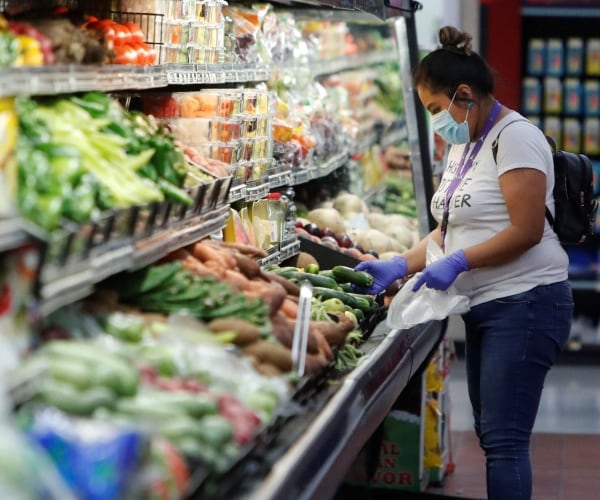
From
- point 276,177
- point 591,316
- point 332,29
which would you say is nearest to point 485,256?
point 276,177

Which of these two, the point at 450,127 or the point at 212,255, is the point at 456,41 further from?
the point at 212,255

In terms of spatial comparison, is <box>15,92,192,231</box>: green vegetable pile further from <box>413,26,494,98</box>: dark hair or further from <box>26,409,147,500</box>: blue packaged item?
<box>413,26,494,98</box>: dark hair

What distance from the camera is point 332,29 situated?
723cm

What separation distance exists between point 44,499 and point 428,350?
3571 millimetres

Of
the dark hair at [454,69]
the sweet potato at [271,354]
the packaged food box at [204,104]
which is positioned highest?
the dark hair at [454,69]

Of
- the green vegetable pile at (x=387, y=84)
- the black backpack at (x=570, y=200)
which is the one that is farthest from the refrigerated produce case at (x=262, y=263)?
the green vegetable pile at (x=387, y=84)

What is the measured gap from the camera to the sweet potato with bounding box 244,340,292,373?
10.1ft

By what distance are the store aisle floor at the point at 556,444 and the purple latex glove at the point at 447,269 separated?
1843 millimetres

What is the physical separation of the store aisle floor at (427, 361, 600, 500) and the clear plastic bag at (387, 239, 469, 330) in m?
1.50

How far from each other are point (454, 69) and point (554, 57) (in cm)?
633

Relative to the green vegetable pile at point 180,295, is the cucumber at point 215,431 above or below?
below

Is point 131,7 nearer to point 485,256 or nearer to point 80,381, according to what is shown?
point 485,256

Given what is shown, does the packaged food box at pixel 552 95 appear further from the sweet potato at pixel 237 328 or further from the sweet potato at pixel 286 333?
the sweet potato at pixel 237 328

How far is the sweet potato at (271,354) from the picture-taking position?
3091 millimetres
